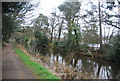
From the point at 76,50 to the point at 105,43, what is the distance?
442cm

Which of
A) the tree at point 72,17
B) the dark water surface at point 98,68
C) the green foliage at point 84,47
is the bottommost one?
the dark water surface at point 98,68

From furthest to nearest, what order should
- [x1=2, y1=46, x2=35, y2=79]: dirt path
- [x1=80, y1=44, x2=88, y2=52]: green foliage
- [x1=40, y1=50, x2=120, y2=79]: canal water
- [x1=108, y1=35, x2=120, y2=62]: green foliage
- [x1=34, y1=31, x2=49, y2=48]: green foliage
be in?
[x1=34, y1=31, x2=49, y2=48]: green foliage
[x1=80, y1=44, x2=88, y2=52]: green foliage
[x1=108, y1=35, x2=120, y2=62]: green foliage
[x1=40, y1=50, x2=120, y2=79]: canal water
[x1=2, y1=46, x2=35, y2=79]: dirt path

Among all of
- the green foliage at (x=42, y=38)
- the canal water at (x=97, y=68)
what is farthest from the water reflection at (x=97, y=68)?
the green foliage at (x=42, y=38)

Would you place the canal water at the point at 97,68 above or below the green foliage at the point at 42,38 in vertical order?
below

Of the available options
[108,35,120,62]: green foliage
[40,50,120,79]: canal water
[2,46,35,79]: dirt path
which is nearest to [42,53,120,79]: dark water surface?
[40,50,120,79]: canal water

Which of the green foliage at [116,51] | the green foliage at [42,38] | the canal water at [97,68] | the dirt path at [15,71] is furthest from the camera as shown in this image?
the green foliage at [42,38]

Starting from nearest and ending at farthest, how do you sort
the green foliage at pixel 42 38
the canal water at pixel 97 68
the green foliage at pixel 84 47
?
the canal water at pixel 97 68
the green foliage at pixel 84 47
the green foliage at pixel 42 38

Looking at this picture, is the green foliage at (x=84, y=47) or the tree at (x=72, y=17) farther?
the tree at (x=72, y=17)

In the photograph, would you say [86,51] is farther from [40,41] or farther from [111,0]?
[40,41]

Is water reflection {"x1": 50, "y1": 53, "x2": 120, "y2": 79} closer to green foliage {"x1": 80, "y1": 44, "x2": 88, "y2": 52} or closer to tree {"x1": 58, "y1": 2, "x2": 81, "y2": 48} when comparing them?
green foliage {"x1": 80, "y1": 44, "x2": 88, "y2": 52}

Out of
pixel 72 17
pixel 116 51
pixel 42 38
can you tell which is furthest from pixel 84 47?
pixel 42 38

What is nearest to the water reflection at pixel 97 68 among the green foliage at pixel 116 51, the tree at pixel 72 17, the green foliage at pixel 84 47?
the green foliage at pixel 116 51

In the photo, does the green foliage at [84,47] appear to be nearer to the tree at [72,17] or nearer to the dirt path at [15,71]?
the tree at [72,17]

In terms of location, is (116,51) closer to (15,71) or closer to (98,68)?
(98,68)
